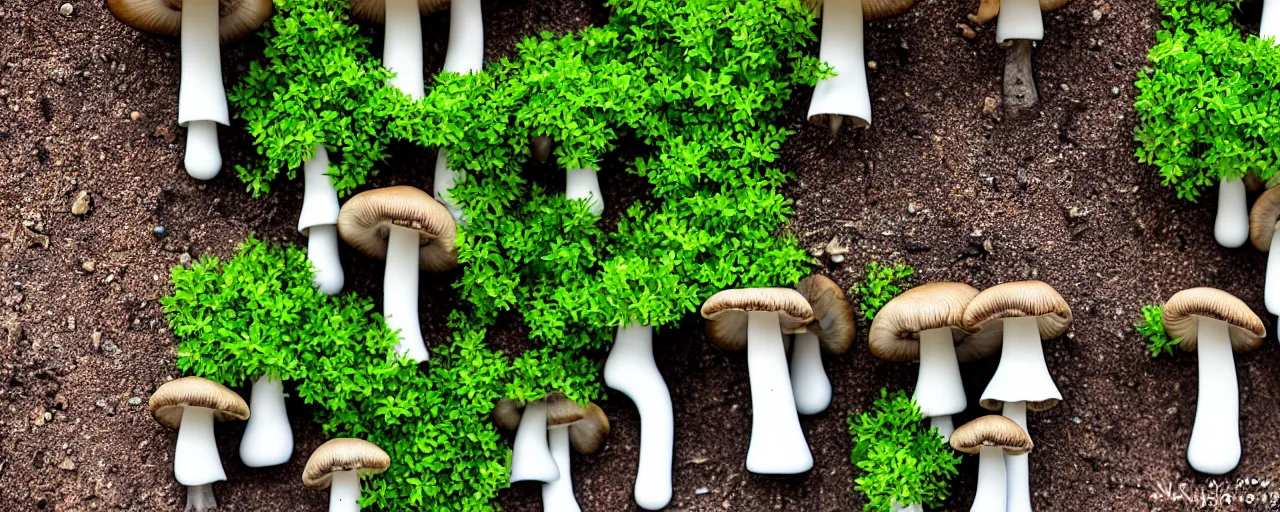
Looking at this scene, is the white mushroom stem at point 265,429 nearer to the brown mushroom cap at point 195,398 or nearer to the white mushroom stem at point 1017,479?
A: the brown mushroom cap at point 195,398

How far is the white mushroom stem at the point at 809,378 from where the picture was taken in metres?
3.39

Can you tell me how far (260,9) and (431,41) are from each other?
531 millimetres

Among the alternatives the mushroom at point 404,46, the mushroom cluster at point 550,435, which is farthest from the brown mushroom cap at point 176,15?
the mushroom cluster at point 550,435

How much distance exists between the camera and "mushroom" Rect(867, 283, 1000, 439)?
312 centimetres

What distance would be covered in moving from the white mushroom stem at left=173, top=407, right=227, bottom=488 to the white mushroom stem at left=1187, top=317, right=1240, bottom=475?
3.00 m

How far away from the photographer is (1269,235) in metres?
3.40

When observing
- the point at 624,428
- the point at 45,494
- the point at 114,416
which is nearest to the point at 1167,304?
the point at 624,428

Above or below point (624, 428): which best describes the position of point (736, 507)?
below

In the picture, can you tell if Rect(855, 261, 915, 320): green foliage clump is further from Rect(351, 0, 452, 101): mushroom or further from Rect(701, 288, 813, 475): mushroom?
Rect(351, 0, 452, 101): mushroom

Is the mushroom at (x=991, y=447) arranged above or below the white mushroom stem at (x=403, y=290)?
below

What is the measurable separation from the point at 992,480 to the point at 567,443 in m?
1.29

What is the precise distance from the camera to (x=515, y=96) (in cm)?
328

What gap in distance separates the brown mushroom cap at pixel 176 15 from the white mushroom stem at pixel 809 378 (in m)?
1.96

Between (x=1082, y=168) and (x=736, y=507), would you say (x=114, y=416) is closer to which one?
(x=736, y=507)
